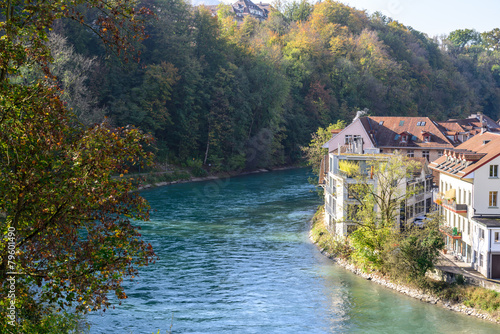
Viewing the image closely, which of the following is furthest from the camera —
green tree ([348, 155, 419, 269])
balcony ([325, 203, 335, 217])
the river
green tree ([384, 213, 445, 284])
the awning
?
balcony ([325, 203, 335, 217])

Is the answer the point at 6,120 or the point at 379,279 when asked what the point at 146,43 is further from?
the point at 6,120

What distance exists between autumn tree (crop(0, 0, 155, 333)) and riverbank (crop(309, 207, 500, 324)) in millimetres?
22442

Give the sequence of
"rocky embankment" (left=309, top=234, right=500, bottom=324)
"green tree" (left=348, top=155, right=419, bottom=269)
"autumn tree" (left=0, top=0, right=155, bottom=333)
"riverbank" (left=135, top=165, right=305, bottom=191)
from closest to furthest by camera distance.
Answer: "autumn tree" (left=0, top=0, right=155, bottom=333) → "rocky embankment" (left=309, top=234, right=500, bottom=324) → "green tree" (left=348, top=155, right=419, bottom=269) → "riverbank" (left=135, top=165, right=305, bottom=191)

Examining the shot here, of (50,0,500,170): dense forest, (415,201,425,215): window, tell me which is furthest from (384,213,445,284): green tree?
(50,0,500,170): dense forest

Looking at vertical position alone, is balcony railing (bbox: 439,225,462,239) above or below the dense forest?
below

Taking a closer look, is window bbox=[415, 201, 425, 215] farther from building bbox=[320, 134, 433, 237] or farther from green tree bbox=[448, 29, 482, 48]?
green tree bbox=[448, 29, 482, 48]

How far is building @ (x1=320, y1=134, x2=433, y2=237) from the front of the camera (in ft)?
128

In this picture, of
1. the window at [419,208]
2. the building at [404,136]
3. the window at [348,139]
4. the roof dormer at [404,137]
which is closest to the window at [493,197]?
the window at [419,208]

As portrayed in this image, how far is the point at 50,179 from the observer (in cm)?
955

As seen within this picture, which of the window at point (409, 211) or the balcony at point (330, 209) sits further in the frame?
the window at point (409, 211)

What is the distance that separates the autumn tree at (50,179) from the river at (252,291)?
1619 centimetres

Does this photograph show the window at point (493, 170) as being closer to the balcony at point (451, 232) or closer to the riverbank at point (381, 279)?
the balcony at point (451, 232)

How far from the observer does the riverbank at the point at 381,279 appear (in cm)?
2741

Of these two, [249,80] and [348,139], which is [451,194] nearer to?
[348,139]
